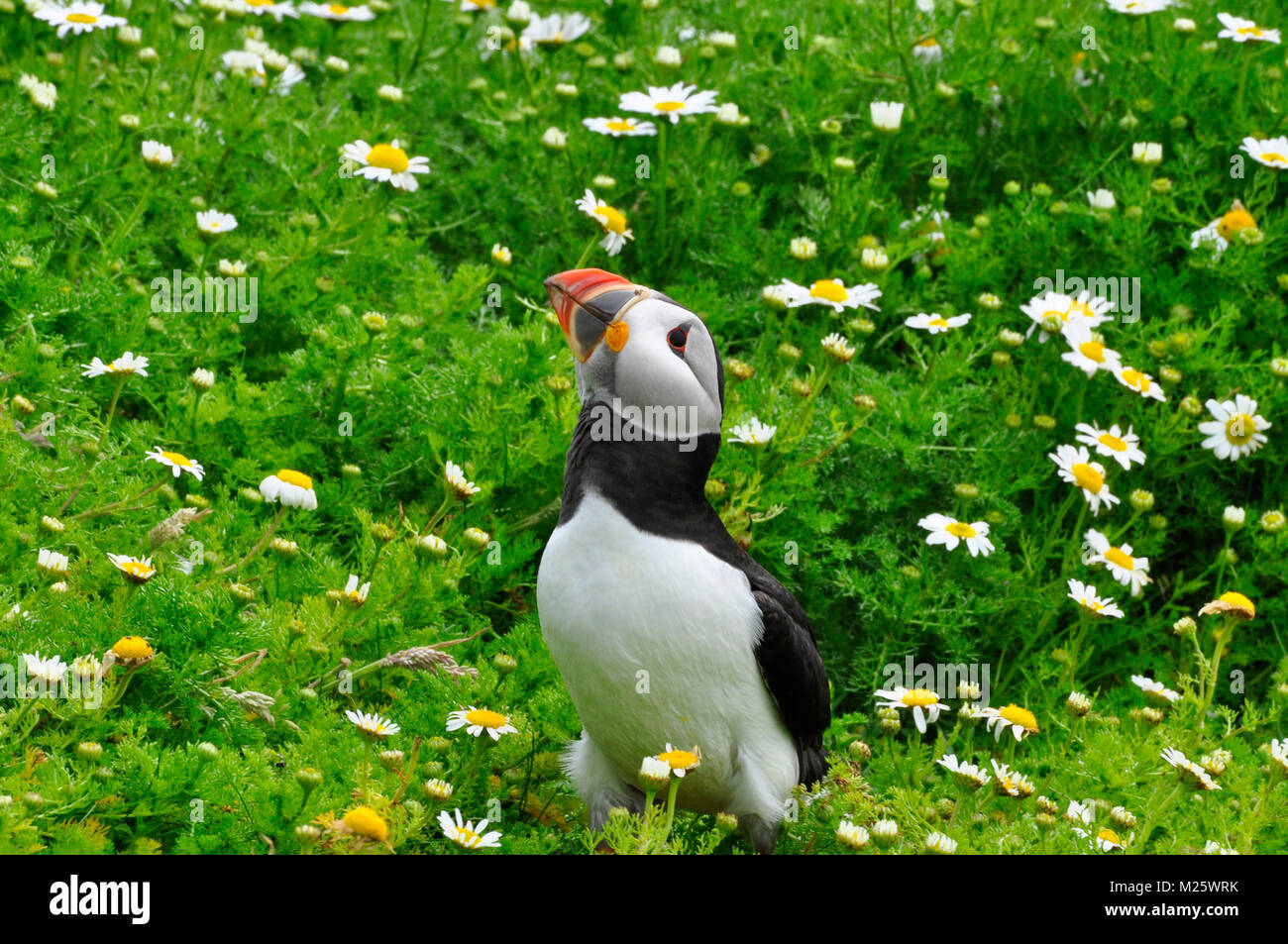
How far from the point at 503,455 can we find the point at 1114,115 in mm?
3249

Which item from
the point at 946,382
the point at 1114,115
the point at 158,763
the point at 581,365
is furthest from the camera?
the point at 1114,115

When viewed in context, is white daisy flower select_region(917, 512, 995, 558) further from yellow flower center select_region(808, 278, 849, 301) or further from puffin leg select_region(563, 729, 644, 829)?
puffin leg select_region(563, 729, 644, 829)

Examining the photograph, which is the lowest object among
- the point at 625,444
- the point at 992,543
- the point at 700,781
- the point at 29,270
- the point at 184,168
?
the point at 700,781

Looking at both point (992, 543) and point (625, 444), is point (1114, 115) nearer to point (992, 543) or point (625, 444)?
point (992, 543)

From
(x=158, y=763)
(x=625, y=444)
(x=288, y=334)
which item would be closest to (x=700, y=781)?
(x=625, y=444)

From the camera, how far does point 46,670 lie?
3227 millimetres

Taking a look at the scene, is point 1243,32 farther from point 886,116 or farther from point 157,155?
point 157,155

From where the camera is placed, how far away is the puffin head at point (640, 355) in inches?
136

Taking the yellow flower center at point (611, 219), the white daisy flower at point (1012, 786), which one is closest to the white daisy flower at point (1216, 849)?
the white daisy flower at point (1012, 786)

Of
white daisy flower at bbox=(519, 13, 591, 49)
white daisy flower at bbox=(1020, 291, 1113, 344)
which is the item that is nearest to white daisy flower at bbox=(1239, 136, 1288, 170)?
white daisy flower at bbox=(1020, 291, 1113, 344)

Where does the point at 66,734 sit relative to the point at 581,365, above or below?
below

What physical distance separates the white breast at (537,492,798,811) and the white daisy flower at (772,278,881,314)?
5.56 feet

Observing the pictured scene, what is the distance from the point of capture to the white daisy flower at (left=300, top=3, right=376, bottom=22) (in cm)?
668

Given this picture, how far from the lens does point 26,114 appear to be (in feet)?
18.0
